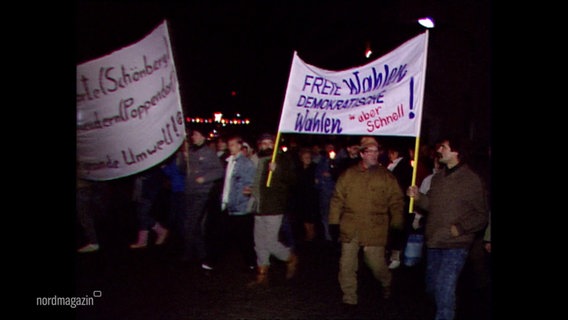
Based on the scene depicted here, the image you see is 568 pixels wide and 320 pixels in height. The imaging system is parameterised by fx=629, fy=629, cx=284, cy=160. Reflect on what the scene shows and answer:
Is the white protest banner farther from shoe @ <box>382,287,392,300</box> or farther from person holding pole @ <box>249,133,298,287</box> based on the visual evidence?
shoe @ <box>382,287,392,300</box>

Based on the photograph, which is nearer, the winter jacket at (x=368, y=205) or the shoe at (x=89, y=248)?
the winter jacket at (x=368, y=205)

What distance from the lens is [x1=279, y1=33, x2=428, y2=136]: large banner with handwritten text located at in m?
6.80

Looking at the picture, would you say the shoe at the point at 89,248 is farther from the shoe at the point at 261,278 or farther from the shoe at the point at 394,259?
the shoe at the point at 394,259

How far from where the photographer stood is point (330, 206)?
23.3 ft

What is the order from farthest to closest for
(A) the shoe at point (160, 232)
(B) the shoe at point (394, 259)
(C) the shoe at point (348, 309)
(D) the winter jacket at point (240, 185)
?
(A) the shoe at point (160, 232)
(B) the shoe at point (394, 259)
(D) the winter jacket at point (240, 185)
(C) the shoe at point (348, 309)

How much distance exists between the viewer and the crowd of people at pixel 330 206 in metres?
5.88

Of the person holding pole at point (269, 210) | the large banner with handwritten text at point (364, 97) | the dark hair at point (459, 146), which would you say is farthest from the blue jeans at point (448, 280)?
the person holding pole at point (269, 210)

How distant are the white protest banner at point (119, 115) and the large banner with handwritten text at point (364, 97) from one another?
70.6 inches

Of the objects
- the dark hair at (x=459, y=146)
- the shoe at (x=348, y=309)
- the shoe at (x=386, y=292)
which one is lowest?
the shoe at (x=348, y=309)

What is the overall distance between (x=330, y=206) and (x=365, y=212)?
1.36 ft

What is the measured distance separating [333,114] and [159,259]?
396cm

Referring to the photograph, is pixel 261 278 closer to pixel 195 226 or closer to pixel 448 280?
pixel 195 226

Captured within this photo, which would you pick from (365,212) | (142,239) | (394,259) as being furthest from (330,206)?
(142,239)

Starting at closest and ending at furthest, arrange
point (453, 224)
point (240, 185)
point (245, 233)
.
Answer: point (453, 224) < point (240, 185) < point (245, 233)
